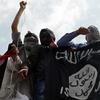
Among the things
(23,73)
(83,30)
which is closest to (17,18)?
(23,73)

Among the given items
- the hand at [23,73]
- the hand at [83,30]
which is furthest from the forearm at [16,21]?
the hand at [83,30]

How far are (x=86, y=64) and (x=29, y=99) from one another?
1.12 meters

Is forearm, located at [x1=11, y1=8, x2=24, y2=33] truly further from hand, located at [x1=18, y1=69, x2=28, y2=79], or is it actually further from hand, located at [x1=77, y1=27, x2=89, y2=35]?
hand, located at [x1=77, y1=27, x2=89, y2=35]

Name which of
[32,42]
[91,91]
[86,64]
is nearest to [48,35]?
[32,42]

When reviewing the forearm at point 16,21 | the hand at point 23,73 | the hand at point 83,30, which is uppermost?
the forearm at point 16,21

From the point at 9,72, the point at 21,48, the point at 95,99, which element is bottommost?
the point at 95,99

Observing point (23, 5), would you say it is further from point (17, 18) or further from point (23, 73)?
point (23, 73)

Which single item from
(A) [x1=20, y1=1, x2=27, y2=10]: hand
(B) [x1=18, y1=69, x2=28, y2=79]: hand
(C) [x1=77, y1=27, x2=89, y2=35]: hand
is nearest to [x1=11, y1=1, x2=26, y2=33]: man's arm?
(A) [x1=20, y1=1, x2=27, y2=10]: hand

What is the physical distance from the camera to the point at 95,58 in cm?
582

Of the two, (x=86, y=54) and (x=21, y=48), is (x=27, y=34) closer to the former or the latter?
(x=21, y=48)

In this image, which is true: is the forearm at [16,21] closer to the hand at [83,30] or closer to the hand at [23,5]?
the hand at [23,5]

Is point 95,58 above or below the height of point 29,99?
above

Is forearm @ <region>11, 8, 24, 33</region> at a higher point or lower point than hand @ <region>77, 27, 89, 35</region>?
higher

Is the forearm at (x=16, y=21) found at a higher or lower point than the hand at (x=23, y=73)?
higher
